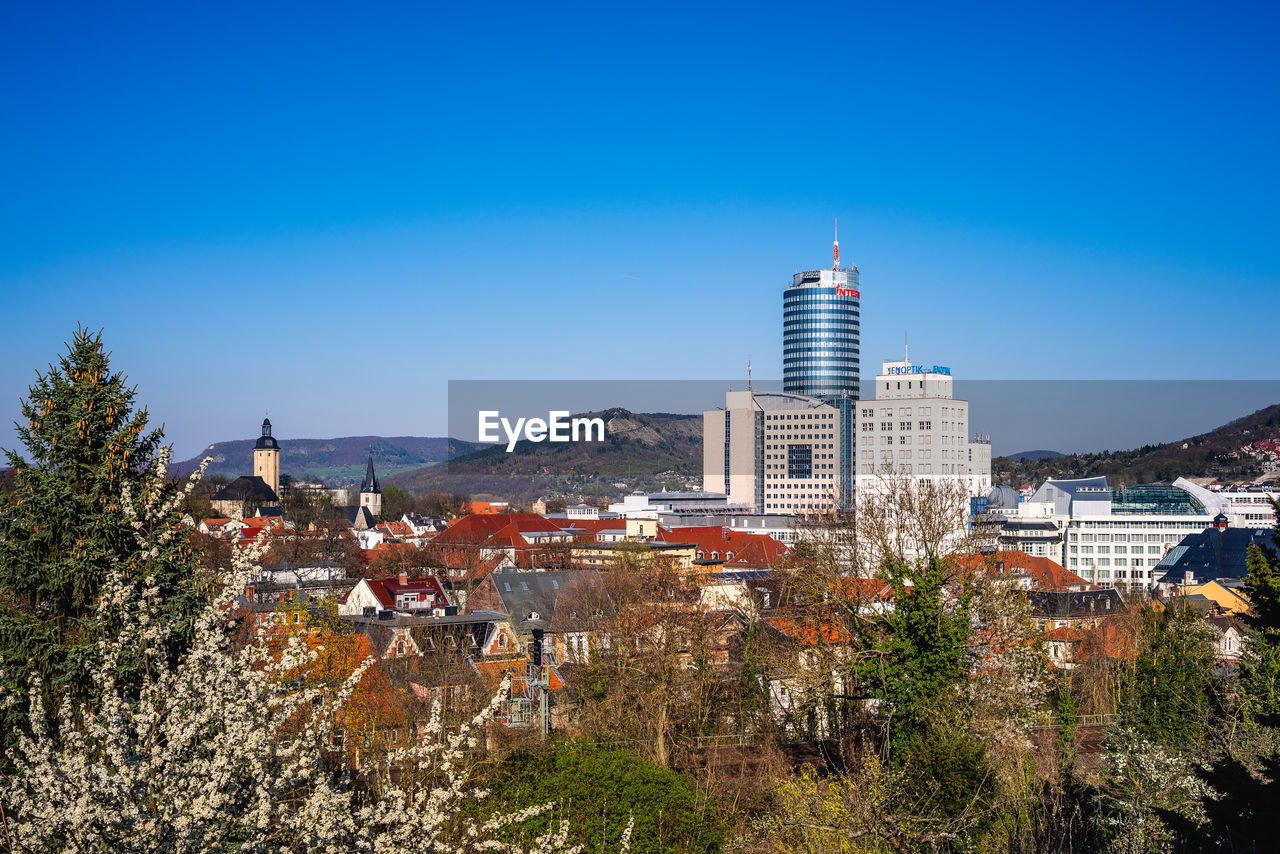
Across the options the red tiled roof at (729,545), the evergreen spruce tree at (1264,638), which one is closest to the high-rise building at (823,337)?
the red tiled roof at (729,545)

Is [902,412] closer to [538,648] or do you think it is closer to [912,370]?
[912,370]

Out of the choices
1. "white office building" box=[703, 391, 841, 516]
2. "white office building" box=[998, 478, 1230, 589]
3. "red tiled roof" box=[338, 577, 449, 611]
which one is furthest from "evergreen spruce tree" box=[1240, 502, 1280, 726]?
"white office building" box=[703, 391, 841, 516]

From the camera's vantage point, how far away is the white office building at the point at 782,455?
13350cm

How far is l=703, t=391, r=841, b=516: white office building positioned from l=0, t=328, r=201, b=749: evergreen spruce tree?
117 m

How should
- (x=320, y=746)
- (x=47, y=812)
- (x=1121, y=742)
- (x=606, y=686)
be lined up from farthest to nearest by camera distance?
(x=606, y=686) → (x=1121, y=742) → (x=320, y=746) → (x=47, y=812)

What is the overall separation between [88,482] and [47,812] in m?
9.25

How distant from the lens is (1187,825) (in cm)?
1061

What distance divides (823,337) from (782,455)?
1307 inches

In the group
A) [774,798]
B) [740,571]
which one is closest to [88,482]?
[774,798]

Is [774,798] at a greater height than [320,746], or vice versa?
[320,746]

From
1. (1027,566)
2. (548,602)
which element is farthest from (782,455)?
(548,602)

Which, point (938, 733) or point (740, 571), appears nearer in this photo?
point (938, 733)

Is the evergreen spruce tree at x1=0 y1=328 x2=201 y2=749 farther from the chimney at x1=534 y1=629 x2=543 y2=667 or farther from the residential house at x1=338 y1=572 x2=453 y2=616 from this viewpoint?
the residential house at x1=338 y1=572 x2=453 y2=616

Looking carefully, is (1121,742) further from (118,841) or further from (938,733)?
(118,841)
